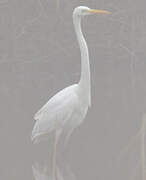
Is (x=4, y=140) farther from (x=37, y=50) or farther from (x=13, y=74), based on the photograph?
(x=37, y=50)

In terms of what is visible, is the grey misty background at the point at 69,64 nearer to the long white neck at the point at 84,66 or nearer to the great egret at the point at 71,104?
the great egret at the point at 71,104

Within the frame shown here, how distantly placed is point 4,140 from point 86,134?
0.78 meters

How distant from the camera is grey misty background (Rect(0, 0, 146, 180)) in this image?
218 inches

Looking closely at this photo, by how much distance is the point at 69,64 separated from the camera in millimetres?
7801

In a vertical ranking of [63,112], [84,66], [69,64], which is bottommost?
[63,112]

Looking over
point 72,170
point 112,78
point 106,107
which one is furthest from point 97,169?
point 112,78

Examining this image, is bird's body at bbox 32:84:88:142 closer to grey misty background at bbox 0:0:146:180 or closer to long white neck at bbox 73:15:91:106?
long white neck at bbox 73:15:91:106

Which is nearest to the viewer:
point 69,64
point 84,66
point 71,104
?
point 84,66

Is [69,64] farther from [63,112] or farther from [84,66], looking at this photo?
[84,66]

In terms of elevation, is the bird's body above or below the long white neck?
below

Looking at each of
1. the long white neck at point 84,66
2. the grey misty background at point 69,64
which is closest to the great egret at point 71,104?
the long white neck at point 84,66

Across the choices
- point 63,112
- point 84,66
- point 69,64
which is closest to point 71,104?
point 63,112

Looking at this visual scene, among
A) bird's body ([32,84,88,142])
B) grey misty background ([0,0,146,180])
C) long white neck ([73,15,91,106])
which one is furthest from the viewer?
grey misty background ([0,0,146,180])

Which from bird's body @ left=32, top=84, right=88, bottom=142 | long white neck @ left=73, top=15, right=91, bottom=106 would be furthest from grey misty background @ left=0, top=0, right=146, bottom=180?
long white neck @ left=73, top=15, right=91, bottom=106
